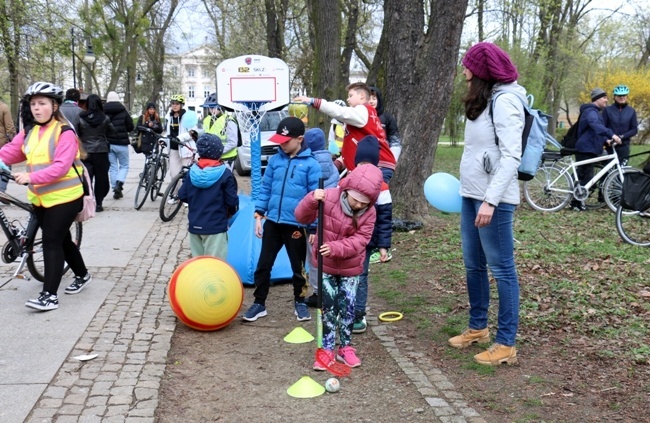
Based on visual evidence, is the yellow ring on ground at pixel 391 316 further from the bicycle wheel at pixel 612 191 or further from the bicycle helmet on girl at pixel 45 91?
the bicycle wheel at pixel 612 191

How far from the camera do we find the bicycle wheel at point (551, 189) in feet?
39.1

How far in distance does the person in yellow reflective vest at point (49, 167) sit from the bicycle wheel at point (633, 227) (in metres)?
6.70

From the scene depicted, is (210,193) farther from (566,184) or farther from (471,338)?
(566,184)

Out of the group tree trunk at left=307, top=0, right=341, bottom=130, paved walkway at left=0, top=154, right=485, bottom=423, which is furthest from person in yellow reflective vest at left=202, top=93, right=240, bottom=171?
tree trunk at left=307, top=0, right=341, bottom=130

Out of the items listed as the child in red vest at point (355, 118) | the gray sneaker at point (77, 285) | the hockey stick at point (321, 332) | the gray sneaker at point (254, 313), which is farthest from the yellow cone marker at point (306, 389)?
the gray sneaker at point (77, 285)

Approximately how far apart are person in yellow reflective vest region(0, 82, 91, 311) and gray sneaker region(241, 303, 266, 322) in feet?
5.33

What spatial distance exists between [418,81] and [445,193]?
435 cm

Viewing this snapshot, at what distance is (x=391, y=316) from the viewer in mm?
6266

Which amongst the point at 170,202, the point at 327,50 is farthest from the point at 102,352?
the point at 327,50

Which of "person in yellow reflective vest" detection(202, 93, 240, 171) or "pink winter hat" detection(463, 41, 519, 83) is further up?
"pink winter hat" detection(463, 41, 519, 83)

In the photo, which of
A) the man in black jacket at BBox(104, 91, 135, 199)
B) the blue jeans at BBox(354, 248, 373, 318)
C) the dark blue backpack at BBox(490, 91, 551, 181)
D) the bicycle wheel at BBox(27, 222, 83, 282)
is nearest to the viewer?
the dark blue backpack at BBox(490, 91, 551, 181)

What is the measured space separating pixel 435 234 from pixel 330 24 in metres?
7.22

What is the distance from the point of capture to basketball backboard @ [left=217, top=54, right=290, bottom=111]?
7754 mm

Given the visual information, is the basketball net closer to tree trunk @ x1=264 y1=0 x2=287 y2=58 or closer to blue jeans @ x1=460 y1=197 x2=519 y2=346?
Answer: blue jeans @ x1=460 y1=197 x2=519 y2=346
